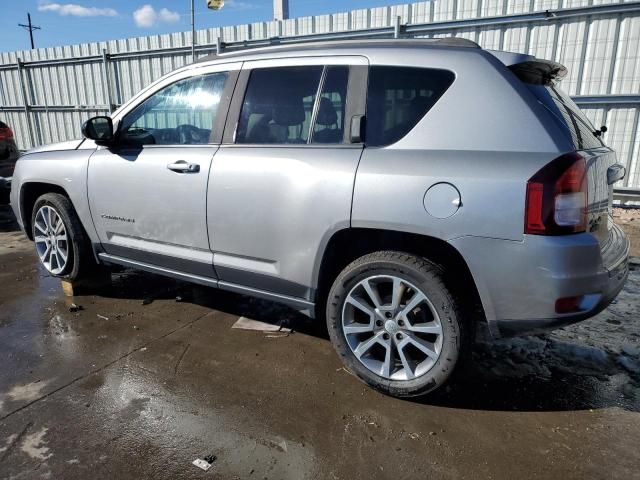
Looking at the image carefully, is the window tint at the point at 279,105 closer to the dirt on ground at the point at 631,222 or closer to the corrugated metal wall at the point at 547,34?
the dirt on ground at the point at 631,222

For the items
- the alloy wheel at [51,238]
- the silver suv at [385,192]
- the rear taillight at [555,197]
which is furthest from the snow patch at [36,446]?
the rear taillight at [555,197]

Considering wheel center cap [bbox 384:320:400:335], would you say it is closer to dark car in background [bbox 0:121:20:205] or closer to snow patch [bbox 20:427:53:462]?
snow patch [bbox 20:427:53:462]

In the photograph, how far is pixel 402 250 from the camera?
2537 mm

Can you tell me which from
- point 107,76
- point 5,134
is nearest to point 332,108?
point 5,134

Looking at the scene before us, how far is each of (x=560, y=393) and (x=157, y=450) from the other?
2.24 metres

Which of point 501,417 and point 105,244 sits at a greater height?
point 105,244

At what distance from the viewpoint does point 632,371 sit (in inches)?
113

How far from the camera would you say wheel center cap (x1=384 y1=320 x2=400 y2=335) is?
101 inches

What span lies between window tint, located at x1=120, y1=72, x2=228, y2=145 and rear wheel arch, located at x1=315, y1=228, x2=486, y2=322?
4.09ft

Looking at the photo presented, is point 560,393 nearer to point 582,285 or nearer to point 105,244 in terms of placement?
point 582,285

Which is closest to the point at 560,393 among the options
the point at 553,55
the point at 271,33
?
the point at 553,55

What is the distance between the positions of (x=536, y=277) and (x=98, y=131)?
10.4 ft

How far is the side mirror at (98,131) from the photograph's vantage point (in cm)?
345

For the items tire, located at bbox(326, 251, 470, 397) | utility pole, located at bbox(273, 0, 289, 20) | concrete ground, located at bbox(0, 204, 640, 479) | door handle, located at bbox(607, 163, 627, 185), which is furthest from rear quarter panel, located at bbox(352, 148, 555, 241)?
utility pole, located at bbox(273, 0, 289, 20)
